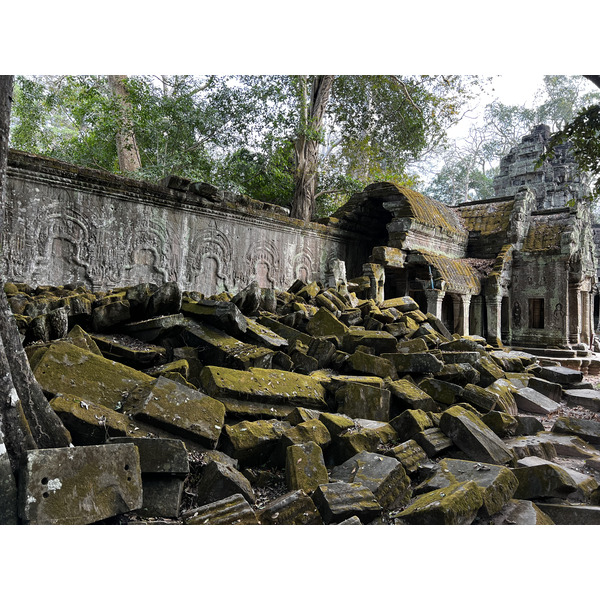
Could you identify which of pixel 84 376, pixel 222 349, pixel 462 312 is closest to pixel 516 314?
pixel 462 312

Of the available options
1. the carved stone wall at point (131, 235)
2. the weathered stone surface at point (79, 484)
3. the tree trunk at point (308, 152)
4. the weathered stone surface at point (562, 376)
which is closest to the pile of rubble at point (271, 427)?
the weathered stone surface at point (79, 484)

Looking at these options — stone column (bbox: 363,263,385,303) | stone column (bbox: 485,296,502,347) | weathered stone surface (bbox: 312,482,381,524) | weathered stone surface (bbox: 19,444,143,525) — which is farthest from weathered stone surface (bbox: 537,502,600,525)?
stone column (bbox: 485,296,502,347)

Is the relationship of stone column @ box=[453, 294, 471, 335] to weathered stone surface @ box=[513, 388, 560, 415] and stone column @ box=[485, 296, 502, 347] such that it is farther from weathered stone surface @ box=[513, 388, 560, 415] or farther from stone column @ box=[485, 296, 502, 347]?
weathered stone surface @ box=[513, 388, 560, 415]

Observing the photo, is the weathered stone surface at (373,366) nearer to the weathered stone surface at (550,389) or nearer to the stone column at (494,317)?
the weathered stone surface at (550,389)

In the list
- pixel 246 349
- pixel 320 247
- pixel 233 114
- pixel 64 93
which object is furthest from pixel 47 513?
pixel 64 93

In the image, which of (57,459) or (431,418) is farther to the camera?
(431,418)

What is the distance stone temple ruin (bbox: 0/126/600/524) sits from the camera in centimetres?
196

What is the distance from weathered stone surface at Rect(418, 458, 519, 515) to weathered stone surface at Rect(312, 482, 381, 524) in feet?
1.47

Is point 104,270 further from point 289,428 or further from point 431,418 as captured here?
point 431,418

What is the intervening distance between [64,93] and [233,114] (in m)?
4.09

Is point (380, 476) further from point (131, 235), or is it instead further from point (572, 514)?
point (131, 235)

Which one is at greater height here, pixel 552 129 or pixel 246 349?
pixel 552 129

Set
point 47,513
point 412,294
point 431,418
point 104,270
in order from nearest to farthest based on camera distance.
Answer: point 47,513 → point 431,418 → point 104,270 → point 412,294

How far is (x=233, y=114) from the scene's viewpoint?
891 centimetres
